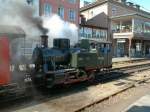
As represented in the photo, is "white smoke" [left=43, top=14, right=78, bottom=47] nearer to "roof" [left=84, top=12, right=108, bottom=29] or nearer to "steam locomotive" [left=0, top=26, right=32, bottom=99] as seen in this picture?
"steam locomotive" [left=0, top=26, right=32, bottom=99]

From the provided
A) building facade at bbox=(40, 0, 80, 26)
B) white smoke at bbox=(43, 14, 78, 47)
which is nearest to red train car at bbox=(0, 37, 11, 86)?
white smoke at bbox=(43, 14, 78, 47)

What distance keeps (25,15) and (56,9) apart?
21.7 meters

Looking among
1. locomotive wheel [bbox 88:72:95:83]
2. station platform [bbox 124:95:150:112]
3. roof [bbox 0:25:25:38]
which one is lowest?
station platform [bbox 124:95:150:112]

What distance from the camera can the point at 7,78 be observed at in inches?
443

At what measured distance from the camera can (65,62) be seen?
1553 cm

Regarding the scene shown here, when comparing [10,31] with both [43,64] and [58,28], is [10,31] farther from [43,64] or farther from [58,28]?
[58,28]

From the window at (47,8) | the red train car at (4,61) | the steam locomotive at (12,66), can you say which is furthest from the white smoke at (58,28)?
the window at (47,8)

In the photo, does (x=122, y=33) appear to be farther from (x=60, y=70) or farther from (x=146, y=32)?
(x=60, y=70)

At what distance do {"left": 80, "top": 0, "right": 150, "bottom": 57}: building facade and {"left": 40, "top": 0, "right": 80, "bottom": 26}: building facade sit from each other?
760cm

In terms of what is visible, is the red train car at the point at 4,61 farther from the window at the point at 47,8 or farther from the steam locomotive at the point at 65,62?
the window at the point at 47,8

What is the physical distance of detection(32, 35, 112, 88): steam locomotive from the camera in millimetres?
13977

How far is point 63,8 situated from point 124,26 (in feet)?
39.3

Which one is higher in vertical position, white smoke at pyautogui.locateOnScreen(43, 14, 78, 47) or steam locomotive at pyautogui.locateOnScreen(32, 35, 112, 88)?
white smoke at pyautogui.locateOnScreen(43, 14, 78, 47)

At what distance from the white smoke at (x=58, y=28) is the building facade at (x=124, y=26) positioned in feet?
83.0
